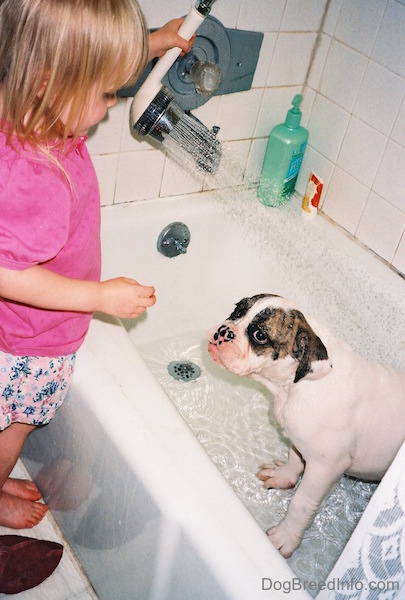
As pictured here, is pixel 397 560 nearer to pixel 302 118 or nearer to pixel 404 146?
pixel 404 146

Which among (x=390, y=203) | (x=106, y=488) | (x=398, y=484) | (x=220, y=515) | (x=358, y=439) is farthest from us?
(x=390, y=203)

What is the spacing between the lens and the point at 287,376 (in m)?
1.30

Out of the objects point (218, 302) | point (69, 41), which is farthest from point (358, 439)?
point (69, 41)

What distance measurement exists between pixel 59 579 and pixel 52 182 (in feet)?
2.87

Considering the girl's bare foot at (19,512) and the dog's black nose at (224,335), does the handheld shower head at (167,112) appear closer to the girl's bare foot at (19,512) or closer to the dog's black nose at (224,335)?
the dog's black nose at (224,335)

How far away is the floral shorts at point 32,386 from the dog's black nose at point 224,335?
278 millimetres

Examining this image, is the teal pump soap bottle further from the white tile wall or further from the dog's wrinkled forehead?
the dog's wrinkled forehead

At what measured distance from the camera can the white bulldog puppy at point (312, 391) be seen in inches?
49.3

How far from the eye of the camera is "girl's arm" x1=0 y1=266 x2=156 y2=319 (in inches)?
40.9

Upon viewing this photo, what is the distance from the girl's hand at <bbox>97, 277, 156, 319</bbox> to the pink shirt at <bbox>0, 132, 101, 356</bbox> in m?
0.09

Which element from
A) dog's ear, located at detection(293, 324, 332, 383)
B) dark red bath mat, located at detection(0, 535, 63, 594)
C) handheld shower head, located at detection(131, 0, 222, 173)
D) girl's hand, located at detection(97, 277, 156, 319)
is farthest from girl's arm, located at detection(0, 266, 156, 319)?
dark red bath mat, located at detection(0, 535, 63, 594)

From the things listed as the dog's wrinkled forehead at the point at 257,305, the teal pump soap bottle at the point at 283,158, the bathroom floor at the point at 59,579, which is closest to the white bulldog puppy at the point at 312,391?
the dog's wrinkled forehead at the point at 257,305

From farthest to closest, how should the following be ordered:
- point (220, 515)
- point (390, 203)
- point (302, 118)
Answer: point (302, 118)
point (390, 203)
point (220, 515)

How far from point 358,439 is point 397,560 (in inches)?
25.2
